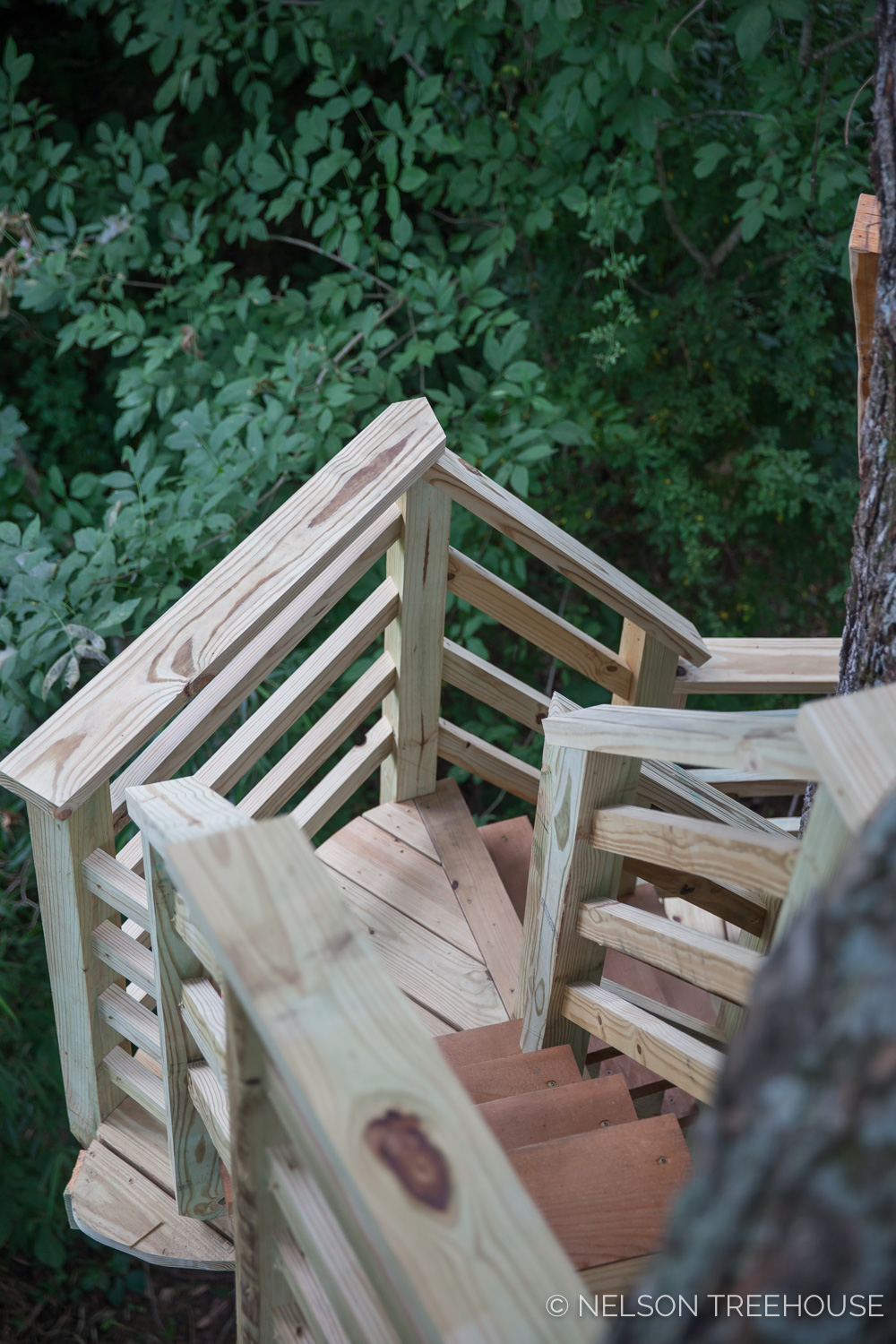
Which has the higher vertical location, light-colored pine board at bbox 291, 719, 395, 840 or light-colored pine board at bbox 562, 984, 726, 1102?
light-colored pine board at bbox 562, 984, 726, 1102

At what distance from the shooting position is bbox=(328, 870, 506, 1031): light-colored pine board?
6.66 ft

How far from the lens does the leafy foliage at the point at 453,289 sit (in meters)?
2.47

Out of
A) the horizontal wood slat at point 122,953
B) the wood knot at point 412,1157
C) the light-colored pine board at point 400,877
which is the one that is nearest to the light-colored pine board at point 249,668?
the horizontal wood slat at point 122,953

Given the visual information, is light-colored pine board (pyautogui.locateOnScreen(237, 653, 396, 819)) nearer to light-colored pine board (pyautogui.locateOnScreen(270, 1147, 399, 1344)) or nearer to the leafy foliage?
the leafy foliage

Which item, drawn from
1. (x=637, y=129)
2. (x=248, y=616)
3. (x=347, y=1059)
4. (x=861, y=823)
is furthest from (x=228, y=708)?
(x=637, y=129)

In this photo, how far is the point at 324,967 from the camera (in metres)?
0.70

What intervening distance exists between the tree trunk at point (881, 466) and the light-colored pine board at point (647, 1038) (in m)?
0.55

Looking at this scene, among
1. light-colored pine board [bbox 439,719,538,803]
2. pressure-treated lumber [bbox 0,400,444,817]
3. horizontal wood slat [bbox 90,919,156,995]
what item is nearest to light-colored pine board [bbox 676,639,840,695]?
light-colored pine board [bbox 439,719,538,803]

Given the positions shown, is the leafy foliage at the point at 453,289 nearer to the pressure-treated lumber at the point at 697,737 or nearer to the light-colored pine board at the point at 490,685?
the light-colored pine board at the point at 490,685

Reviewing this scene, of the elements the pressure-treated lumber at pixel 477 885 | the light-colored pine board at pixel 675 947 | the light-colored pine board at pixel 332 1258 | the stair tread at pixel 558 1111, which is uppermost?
the light-colored pine board at pixel 332 1258

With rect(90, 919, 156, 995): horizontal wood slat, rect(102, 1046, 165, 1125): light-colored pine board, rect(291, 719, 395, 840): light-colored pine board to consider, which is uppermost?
rect(90, 919, 156, 995): horizontal wood slat

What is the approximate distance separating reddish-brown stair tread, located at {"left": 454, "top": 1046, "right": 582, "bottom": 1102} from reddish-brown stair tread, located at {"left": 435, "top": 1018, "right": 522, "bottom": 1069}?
0.21 meters

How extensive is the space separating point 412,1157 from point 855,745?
0.41 metres

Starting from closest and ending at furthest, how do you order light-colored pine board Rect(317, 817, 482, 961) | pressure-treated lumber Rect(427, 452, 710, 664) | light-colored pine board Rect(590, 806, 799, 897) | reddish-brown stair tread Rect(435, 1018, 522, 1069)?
light-colored pine board Rect(590, 806, 799, 897)
reddish-brown stair tread Rect(435, 1018, 522, 1069)
pressure-treated lumber Rect(427, 452, 710, 664)
light-colored pine board Rect(317, 817, 482, 961)
